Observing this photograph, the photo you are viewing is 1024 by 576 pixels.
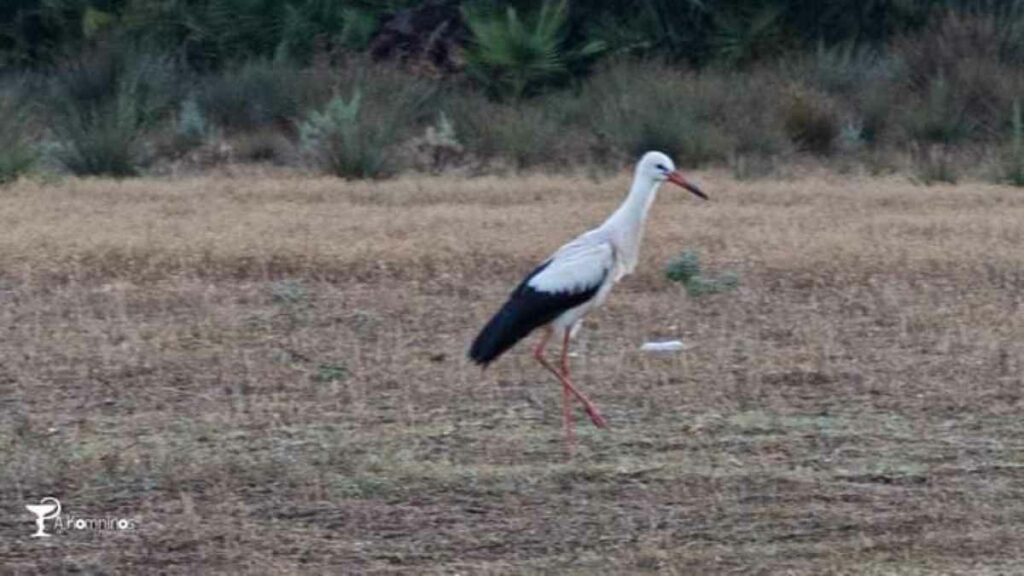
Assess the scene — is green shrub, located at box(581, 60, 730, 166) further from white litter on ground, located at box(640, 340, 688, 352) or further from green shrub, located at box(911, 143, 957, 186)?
white litter on ground, located at box(640, 340, 688, 352)

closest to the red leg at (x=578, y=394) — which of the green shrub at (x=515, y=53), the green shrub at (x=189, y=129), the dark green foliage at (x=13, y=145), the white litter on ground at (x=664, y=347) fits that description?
the white litter on ground at (x=664, y=347)

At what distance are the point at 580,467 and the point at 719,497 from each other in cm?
57

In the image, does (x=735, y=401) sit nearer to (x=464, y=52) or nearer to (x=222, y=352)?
(x=222, y=352)

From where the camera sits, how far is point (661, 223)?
12.3m

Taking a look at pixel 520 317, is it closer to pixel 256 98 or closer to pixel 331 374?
pixel 331 374

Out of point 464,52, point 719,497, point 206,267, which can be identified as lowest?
point 464,52

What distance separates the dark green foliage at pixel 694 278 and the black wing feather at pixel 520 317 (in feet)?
7.51

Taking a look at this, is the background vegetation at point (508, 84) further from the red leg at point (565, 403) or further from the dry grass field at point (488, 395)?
the red leg at point (565, 403)

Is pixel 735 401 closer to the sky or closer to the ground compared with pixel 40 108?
closer to the sky

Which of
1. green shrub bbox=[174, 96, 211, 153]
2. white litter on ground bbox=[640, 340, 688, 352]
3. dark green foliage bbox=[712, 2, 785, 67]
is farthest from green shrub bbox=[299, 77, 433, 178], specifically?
white litter on ground bbox=[640, 340, 688, 352]

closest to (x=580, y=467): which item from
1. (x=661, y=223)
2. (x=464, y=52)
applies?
(x=661, y=223)

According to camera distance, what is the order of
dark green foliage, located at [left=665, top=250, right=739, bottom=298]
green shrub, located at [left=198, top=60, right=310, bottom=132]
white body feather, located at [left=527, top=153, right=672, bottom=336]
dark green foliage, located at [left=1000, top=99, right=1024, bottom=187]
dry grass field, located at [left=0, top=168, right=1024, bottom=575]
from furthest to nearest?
green shrub, located at [left=198, top=60, right=310, bottom=132]
dark green foliage, located at [left=1000, top=99, right=1024, bottom=187]
dark green foliage, located at [left=665, top=250, right=739, bottom=298]
white body feather, located at [left=527, top=153, right=672, bottom=336]
dry grass field, located at [left=0, top=168, right=1024, bottom=575]

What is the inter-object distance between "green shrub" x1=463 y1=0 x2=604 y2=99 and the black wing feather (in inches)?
465

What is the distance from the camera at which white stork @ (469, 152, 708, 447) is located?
7.85 m
